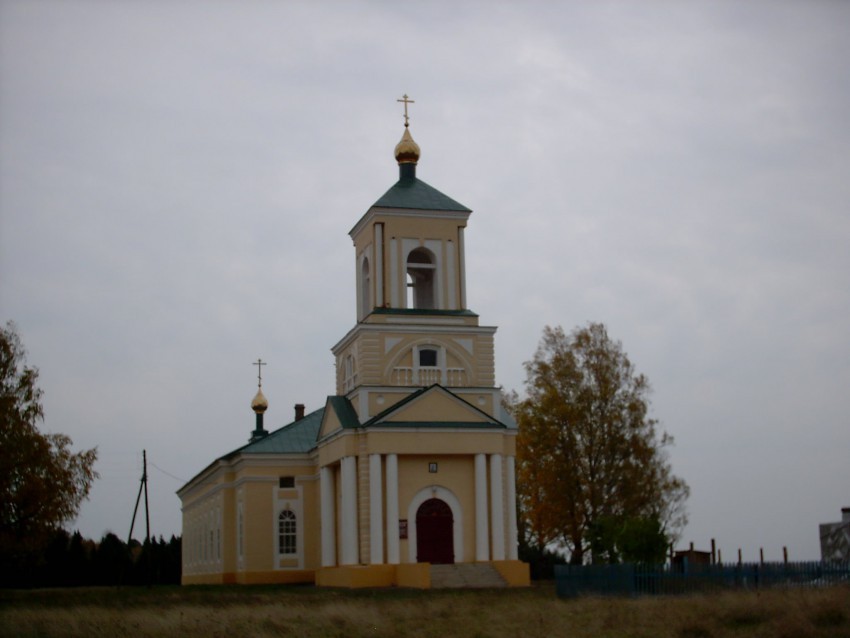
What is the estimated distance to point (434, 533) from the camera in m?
35.6

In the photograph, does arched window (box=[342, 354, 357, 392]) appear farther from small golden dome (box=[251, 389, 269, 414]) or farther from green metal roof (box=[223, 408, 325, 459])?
small golden dome (box=[251, 389, 269, 414])

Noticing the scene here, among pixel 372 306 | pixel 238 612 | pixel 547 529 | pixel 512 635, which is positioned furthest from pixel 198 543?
pixel 512 635

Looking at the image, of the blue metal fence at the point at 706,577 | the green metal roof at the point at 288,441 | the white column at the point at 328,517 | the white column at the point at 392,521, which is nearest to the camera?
the blue metal fence at the point at 706,577

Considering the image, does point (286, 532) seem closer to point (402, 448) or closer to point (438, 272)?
point (402, 448)

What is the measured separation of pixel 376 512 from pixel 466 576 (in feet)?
10.5

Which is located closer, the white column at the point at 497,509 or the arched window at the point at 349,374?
the white column at the point at 497,509

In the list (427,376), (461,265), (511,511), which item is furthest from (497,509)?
(461,265)

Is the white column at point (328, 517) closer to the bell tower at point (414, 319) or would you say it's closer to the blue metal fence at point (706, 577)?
the bell tower at point (414, 319)

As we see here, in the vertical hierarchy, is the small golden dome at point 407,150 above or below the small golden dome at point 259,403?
above

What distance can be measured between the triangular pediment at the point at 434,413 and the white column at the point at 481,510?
1.15 meters

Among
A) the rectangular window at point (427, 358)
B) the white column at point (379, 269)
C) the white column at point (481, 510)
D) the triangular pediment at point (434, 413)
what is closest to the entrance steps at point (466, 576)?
the white column at point (481, 510)

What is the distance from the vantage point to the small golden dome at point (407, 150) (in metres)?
40.7

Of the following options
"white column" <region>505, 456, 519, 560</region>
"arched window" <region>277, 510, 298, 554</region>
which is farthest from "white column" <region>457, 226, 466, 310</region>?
"arched window" <region>277, 510, 298, 554</region>

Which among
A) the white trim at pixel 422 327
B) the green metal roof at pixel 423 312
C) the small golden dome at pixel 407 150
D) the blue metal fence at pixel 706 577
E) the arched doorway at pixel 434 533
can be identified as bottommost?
the blue metal fence at pixel 706 577
